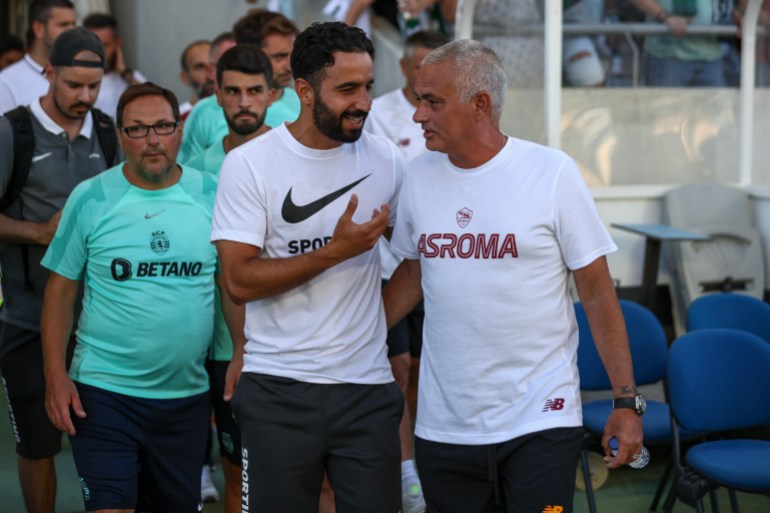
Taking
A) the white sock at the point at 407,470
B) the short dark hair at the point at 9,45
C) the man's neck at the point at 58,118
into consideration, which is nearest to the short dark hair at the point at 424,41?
the man's neck at the point at 58,118

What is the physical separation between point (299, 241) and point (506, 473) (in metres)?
0.96

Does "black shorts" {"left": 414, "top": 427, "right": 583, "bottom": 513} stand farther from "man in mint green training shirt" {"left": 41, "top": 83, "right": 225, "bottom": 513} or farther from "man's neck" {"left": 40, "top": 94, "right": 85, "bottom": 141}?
"man's neck" {"left": 40, "top": 94, "right": 85, "bottom": 141}

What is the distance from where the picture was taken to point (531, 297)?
140 inches

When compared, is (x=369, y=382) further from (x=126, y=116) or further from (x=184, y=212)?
(x=126, y=116)

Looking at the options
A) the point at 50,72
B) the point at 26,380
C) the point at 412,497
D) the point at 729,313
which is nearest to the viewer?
the point at 26,380

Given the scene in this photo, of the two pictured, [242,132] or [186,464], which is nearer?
[186,464]

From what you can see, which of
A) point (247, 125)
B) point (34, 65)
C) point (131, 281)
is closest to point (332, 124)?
point (131, 281)

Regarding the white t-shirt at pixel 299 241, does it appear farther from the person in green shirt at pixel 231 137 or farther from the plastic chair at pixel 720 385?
the plastic chair at pixel 720 385

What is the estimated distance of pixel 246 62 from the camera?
17.7 feet

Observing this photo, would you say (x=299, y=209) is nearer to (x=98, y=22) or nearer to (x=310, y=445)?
(x=310, y=445)

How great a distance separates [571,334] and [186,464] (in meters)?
1.66

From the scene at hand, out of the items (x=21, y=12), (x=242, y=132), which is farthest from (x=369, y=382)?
(x=21, y=12)

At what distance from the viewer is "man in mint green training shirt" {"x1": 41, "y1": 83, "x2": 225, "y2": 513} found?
427cm

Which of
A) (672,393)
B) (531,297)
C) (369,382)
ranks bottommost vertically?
(672,393)
